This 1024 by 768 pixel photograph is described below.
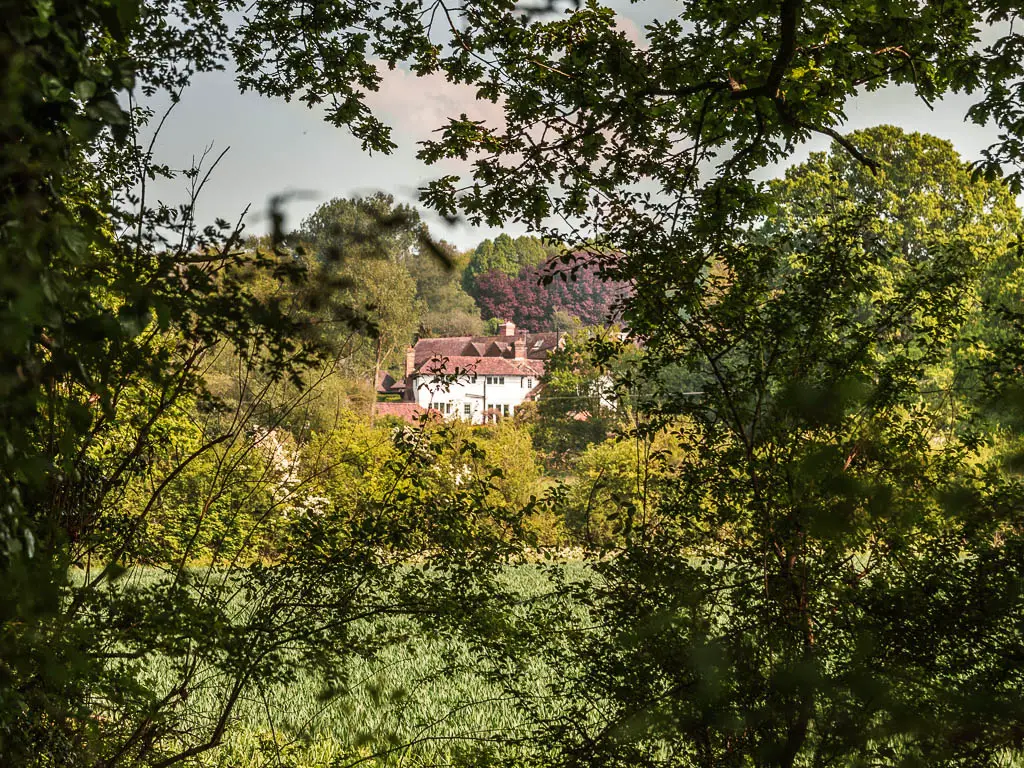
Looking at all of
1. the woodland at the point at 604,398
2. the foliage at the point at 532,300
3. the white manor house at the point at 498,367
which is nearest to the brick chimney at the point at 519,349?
the white manor house at the point at 498,367

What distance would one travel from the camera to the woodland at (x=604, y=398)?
87.3 inches

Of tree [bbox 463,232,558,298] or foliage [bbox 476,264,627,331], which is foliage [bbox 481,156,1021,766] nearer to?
foliage [bbox 476,264,627,331]

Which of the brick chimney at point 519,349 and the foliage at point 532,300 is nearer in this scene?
the brick chimney at point 519,349

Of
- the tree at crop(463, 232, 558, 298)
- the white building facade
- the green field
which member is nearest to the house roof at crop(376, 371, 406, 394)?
the white building facade

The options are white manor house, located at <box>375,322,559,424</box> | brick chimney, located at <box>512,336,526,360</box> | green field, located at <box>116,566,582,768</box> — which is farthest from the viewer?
brick chimney, located at <box>512,336,526,360</box>

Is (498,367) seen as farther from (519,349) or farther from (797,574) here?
(797,574)

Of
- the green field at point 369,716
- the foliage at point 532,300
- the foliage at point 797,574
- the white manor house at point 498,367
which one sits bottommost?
the green field at point 369,716

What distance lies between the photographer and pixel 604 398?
4566 mm

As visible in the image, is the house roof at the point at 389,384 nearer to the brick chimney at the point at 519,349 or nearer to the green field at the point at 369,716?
the brick chimney at the point at 519,349

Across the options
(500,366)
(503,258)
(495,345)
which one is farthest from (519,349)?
(503,258)

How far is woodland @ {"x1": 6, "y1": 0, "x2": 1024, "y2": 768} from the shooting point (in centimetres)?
222

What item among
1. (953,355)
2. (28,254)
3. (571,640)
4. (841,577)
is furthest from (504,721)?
(953,355)

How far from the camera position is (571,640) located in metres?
3.83

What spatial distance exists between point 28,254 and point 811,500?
2738 mm
